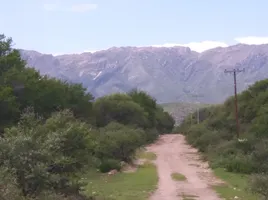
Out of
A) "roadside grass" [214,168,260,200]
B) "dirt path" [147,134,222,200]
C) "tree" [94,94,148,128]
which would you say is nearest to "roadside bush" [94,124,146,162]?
"dirt path" [147,134,222,200]

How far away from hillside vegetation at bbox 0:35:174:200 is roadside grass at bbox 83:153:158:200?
1197 mm

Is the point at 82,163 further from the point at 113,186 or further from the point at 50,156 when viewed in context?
the point at 113,186

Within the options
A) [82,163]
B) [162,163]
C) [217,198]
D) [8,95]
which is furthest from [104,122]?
[82,163]

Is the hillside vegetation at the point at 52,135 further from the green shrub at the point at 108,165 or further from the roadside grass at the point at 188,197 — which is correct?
the roadside grass at the point at 188,197

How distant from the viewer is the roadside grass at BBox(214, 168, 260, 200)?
2388 centimetres

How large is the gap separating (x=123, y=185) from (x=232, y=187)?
6.11 metres

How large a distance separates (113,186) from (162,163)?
1743cm

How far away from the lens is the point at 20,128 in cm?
1825

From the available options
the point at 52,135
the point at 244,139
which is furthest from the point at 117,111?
the point at 52,135

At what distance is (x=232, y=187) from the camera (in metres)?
28.2

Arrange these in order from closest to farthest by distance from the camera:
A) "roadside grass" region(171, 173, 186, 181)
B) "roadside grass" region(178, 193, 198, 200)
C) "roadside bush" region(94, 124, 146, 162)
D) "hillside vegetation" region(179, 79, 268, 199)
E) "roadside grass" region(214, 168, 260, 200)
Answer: "roadside grass" region(178, 193, 198, 200), "roadside grass" region(214, 168, 260, 200), "roadside grass" region(171, 173, 186, 181), "hillside vegetation" region(179, 79, 268, 199), "roadside bush" region(94, 124, 146, 162)

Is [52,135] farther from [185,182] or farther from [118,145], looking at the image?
[118,145]

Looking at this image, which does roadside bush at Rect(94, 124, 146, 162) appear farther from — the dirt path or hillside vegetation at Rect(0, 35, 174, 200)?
the dirt path

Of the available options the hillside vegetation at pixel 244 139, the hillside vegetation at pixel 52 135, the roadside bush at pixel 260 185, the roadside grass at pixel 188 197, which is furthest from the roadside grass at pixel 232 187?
the hillside vegetation at pixel 52 135
